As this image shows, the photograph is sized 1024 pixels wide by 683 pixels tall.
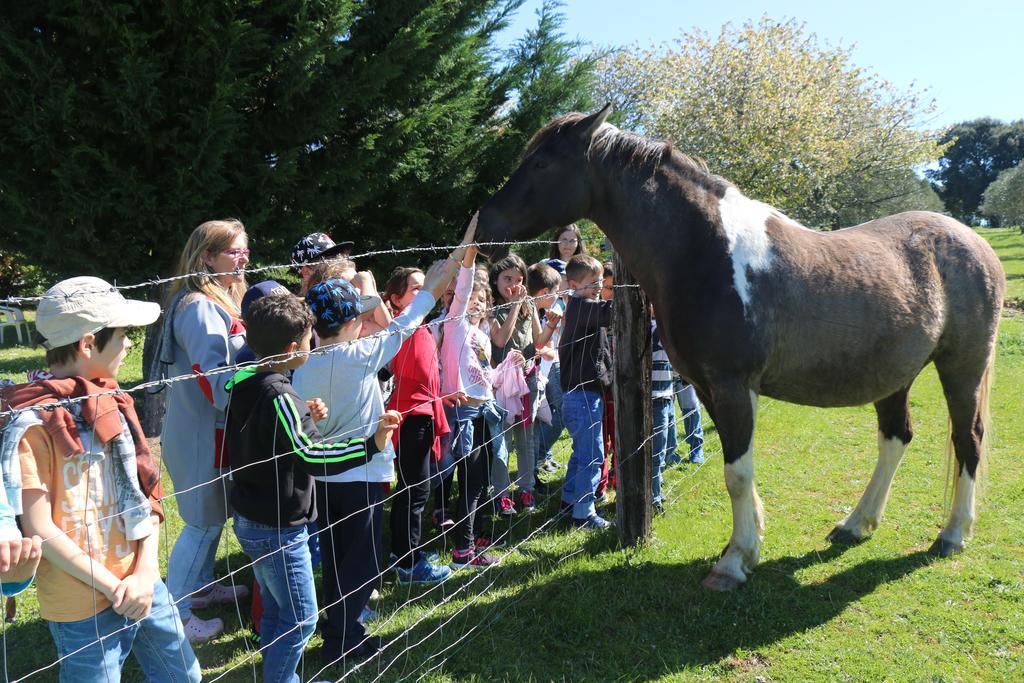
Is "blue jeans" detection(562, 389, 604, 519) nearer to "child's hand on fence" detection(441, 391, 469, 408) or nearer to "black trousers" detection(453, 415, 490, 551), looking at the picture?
"black trousers" detection(453, 415, 490, 551)

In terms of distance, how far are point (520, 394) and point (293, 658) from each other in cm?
254

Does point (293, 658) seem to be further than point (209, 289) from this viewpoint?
No

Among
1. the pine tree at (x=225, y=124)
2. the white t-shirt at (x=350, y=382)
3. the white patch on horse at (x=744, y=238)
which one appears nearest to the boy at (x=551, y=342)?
the white patch on horse at (x=744, y=238)

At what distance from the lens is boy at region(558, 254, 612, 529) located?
184 inches

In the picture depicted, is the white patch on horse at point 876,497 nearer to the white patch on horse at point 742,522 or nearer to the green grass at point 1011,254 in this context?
the white patch on horse at point 742,522

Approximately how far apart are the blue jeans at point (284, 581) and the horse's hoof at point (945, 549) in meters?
3.68

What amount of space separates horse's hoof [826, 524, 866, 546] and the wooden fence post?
4.17 feet

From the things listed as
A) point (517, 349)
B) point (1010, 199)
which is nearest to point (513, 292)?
point (517, 349)

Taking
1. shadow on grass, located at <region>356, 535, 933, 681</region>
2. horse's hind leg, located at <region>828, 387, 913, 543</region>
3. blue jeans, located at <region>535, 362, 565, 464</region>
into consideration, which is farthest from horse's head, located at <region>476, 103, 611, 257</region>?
horse's hind leg, located at <region>828, 387, 913, 543</region>

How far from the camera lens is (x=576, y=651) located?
3.30m

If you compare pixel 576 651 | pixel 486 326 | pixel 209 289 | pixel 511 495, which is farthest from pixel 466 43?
pixel 576 651

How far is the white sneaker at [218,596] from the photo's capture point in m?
3.70

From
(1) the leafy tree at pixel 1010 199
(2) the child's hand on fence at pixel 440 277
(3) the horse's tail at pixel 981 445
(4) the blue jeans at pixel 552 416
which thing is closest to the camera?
(2) the child's hand on fence at pixel 440 277

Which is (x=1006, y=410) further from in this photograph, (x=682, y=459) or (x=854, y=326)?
(x=854, y=326)
